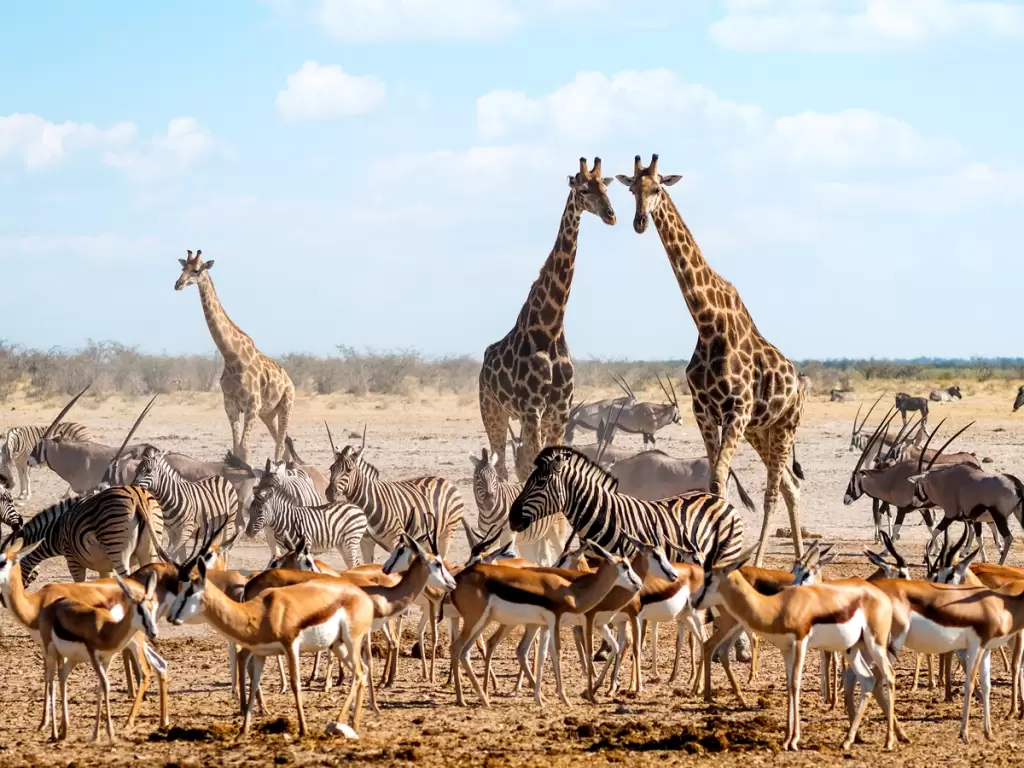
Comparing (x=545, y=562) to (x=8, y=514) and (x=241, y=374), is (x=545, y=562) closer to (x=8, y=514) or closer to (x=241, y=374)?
(x=8, y=514)

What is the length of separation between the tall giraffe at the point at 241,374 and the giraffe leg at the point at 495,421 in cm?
579

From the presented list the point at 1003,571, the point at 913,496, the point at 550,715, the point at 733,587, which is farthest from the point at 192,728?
the point at 913,496

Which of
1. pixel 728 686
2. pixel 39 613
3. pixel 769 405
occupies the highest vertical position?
pixel 769 405

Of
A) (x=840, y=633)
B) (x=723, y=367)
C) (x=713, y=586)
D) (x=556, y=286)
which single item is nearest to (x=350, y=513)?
(x=556, y=286)

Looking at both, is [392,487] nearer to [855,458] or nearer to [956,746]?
[956,746]

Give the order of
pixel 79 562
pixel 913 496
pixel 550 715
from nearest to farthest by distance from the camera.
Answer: pixel 550 715 < pixel 79 562 < pixel 913 496

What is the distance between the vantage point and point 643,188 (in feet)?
44.4

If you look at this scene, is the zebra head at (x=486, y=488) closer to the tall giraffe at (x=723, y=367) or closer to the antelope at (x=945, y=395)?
the tall giraffe at (x=723, y=367)

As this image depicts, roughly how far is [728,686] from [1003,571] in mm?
2024

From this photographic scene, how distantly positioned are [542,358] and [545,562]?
1926 millimetres

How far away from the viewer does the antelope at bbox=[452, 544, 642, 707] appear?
9898 mm

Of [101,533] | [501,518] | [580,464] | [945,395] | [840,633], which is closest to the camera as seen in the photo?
[840,633]

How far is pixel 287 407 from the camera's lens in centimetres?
2216

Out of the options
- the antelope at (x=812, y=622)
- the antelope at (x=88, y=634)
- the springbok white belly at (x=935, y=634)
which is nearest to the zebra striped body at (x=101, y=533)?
the antelope at (x=88, y=634)
